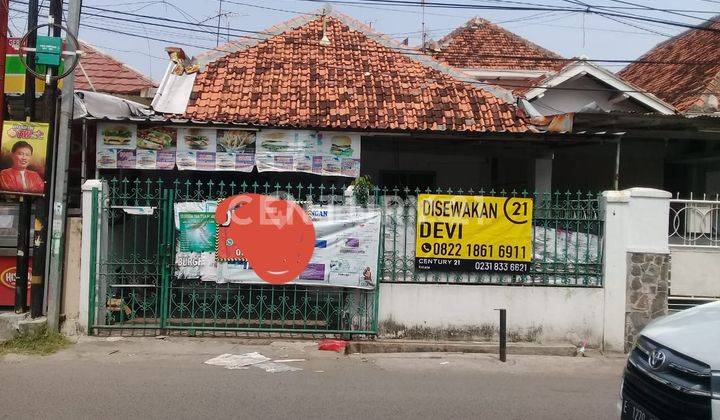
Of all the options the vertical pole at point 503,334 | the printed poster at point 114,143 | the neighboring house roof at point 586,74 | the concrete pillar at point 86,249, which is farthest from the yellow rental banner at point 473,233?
the neighboring house roof at point 586,74

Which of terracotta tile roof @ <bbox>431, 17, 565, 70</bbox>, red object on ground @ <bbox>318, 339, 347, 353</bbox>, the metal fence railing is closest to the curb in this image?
red object on ground @ <bbox>318, 339, 347, 353</bbox>

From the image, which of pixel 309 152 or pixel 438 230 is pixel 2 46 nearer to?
pixel 309 152

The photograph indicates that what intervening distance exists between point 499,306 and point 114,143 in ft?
19.0

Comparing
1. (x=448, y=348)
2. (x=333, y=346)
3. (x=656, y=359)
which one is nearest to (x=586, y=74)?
(x=448, y=348)

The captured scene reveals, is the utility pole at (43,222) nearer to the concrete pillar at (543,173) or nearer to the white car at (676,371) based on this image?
the white car at (676,371)

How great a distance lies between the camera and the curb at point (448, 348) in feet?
25.4

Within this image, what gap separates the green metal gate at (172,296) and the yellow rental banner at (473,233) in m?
0.96

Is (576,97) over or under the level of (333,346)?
over

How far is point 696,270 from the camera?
860 cm

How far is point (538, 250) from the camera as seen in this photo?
8.29m

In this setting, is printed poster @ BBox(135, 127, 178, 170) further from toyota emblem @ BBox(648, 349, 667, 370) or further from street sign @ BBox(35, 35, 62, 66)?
toyota emblem @ BBox(648, 349, 667, 370)

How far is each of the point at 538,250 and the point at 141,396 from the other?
5104 millimetres

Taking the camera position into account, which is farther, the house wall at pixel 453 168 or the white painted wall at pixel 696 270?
the house wall at pixel 453 168

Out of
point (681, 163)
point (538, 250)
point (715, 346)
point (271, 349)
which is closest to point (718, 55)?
point (681, 163)
